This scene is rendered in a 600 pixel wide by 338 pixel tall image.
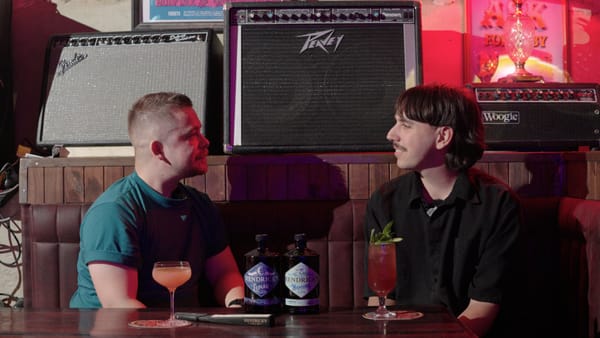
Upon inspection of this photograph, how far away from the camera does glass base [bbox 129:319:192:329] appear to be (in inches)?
57.6

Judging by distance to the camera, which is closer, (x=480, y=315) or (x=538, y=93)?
(x=480, y=315)

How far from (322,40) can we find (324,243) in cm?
65

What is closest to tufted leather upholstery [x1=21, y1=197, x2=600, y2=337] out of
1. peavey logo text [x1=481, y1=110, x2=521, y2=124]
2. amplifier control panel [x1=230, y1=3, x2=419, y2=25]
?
peavey logo text [x1=481, y1=110, x2=521, y2=124]

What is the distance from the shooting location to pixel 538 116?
2477 millimetres

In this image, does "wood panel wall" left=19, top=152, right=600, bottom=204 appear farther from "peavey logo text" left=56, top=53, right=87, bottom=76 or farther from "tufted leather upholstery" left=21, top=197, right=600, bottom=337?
"peavey logo text" left=56, top=53, right=87, bottom=76

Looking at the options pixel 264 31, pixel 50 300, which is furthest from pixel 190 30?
pixel 50 300

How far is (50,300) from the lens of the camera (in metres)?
2.45

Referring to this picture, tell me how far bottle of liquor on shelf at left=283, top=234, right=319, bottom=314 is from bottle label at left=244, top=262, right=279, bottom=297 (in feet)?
0.10

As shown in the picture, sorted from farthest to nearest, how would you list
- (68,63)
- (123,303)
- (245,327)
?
(68,63) → (123,303) → (245,327)

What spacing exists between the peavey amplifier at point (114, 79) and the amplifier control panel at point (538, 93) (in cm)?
88

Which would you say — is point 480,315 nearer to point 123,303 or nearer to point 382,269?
point 382,269

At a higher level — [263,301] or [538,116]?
[538,116]

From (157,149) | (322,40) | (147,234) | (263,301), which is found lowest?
(263,301)

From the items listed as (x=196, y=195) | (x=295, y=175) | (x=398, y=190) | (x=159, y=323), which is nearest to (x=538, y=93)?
(x=398, y=190)
